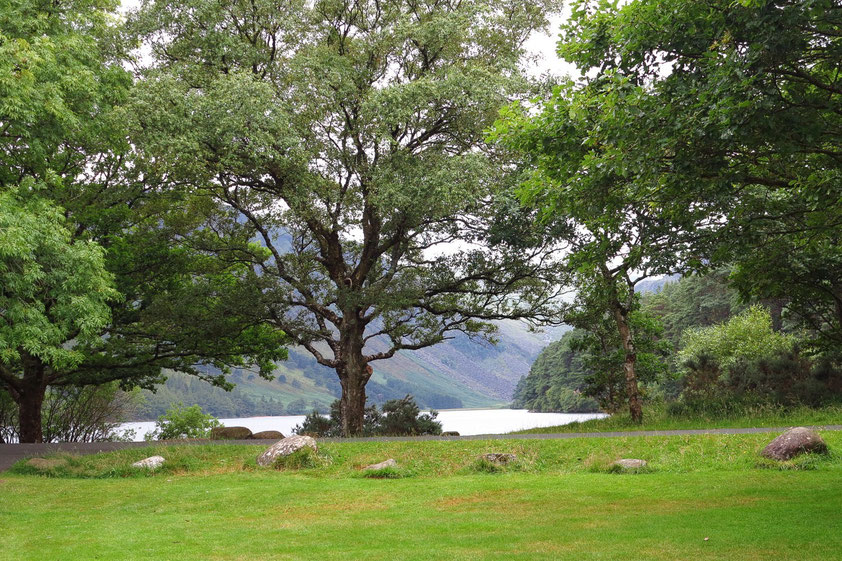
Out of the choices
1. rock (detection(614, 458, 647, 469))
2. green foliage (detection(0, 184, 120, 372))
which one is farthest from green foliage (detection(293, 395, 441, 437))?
rock (detection(614, 458, 647, 469))

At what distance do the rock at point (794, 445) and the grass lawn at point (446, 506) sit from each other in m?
0.26

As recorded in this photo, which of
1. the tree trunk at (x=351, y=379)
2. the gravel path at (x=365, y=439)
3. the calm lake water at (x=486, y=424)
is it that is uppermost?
the tree trunk at (x=351, y=379)

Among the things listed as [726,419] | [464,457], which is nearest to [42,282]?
[464,457]

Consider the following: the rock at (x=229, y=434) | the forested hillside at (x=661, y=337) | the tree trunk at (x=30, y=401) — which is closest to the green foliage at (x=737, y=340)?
the forested hillside at (x=661, y=337)

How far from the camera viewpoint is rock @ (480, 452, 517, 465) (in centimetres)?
1447

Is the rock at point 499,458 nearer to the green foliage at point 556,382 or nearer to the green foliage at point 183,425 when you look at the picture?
the green foliage at point 183,425

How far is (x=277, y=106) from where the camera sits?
774 inches

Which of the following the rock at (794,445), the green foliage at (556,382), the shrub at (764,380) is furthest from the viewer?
the green foliage at (556,382)

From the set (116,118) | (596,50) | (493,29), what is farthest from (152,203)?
(596,50)

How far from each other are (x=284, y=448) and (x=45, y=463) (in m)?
5.71

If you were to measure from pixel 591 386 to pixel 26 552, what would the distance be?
22.3 meters

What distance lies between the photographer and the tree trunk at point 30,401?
75.5 ft

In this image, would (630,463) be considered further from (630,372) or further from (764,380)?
(764,380)

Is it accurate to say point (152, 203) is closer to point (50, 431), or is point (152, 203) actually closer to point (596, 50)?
point (50, 431)
